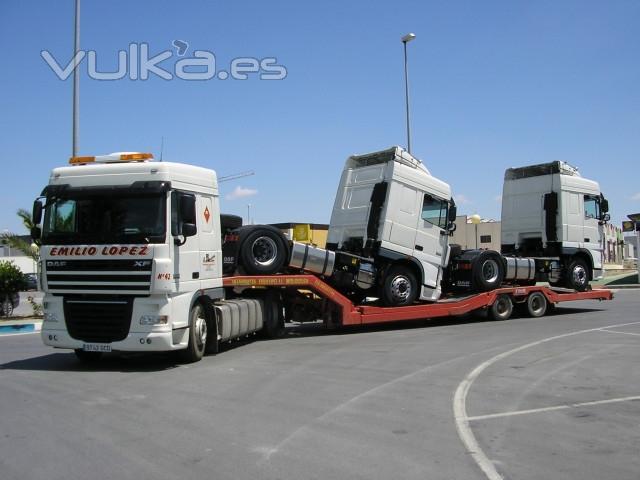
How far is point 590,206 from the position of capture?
17391 mm

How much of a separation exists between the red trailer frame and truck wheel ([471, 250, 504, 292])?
0.69ft

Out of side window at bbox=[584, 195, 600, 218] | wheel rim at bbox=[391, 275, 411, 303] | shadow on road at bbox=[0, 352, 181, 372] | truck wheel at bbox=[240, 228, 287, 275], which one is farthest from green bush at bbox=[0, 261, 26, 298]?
side window at bbox=[584, 195, 600, 218]

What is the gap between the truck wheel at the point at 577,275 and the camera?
17.2 metres

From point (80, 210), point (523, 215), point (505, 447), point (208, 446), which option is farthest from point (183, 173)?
point (523, 215)

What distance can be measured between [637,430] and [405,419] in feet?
6.98

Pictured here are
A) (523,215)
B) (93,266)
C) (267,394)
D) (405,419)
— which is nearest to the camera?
(405,419)

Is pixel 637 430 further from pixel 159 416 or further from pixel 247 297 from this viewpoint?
pixel 247 297

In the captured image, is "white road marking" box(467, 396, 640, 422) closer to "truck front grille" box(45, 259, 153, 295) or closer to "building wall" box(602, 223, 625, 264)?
"truck front grille" box(45, 259, 153, 295)

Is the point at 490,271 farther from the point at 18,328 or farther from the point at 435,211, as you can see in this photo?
the point at 18,328

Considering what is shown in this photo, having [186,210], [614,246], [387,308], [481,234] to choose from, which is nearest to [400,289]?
[387,308]

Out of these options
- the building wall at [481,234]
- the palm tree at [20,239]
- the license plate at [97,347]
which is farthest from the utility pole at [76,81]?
the building wall at [481,234]

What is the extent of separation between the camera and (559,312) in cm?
1797

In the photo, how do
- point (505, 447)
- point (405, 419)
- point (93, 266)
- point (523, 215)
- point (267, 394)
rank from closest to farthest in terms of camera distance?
point (505, 447)
point (405, 419)
point (267, 394)
point (93, 266)
point (523, 215)

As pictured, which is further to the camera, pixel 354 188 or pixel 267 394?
pixel 354 188
